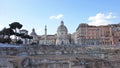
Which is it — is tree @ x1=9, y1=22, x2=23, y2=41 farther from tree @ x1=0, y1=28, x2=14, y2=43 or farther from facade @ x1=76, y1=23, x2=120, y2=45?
facade @ x1=76, y1=23, x2=120, y2=45

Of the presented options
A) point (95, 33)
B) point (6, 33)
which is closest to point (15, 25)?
point (6, 33)

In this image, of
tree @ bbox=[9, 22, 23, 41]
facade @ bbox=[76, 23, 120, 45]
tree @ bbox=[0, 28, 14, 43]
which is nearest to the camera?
tree @ bbox=[0, 28, 14, 43]

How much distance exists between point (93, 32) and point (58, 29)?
16.7m

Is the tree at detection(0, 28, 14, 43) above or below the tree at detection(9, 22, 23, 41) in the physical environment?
below

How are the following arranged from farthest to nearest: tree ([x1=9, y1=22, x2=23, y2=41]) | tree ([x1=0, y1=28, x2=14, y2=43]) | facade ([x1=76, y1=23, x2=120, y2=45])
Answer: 1. facade ([x1=76, y1=23, x2=120, y2=45])
2. tree ([x1=9, y1=22, x2=23, y2=41])
3. tree ([x1=0, y1=28, x2=14, y2=43])

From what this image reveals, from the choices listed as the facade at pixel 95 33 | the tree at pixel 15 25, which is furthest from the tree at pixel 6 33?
the facade at pixel 95 33

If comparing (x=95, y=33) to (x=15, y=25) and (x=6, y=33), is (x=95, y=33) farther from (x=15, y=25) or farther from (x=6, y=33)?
(x=6, y=33)

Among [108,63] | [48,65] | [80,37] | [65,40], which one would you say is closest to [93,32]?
[80,37]

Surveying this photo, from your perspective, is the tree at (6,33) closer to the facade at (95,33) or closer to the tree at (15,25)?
the tree at (15,25)

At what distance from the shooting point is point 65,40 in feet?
363

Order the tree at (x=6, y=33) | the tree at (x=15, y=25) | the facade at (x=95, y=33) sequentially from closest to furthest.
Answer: the tree at (x=6, y=33)
the tree at (x=15, y=25)
the facade at (x=95, y=33)

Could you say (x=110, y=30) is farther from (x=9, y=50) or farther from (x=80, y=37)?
(x=9, y=50)

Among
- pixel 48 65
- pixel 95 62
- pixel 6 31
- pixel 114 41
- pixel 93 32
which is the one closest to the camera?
pixel 48 65

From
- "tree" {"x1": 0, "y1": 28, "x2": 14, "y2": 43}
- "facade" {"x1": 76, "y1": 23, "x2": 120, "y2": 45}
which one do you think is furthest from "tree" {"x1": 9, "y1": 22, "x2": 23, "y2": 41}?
"facade" {"x1": 76, "y1": 23, "x2": 120, "y2": 45}
